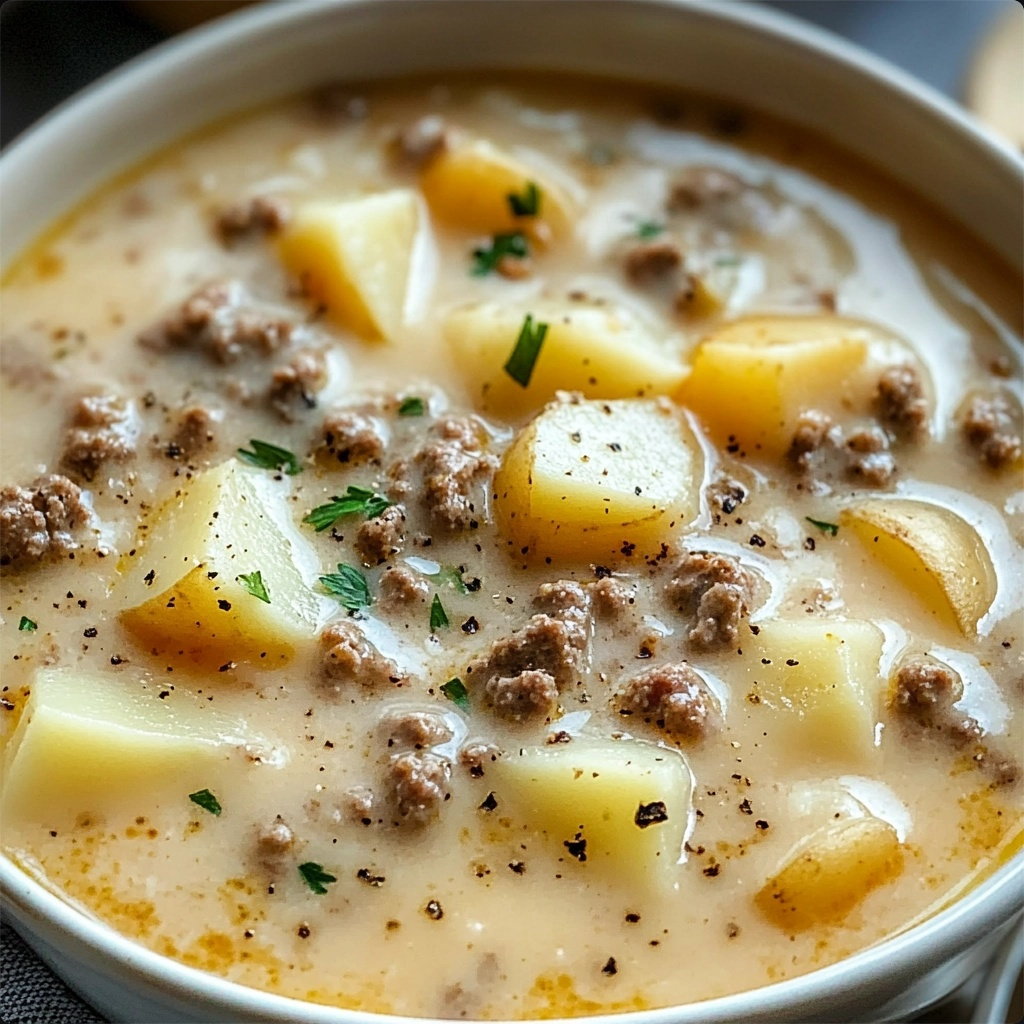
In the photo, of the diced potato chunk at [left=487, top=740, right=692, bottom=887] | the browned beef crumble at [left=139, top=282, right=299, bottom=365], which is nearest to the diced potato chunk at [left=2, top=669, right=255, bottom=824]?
the diced potato chunk at [left=487, top=740, right=692, bottom=887]

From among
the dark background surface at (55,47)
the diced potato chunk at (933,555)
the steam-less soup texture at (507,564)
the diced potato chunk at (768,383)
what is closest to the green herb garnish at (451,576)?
the steam-less soup texture at (507,564)

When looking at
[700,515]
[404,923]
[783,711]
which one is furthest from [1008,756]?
[404,923]

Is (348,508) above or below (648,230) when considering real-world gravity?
below

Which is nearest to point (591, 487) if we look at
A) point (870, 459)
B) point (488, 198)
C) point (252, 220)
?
point (870, 459)

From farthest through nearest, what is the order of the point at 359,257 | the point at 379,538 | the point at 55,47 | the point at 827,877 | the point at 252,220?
the point at 55,47
the point at 252,220
the point at 359,257
the point at 379,538
the point at 827,877

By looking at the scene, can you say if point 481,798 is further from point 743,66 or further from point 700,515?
point 743,66

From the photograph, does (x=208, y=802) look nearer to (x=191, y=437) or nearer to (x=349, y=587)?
(x=349, y=587)
